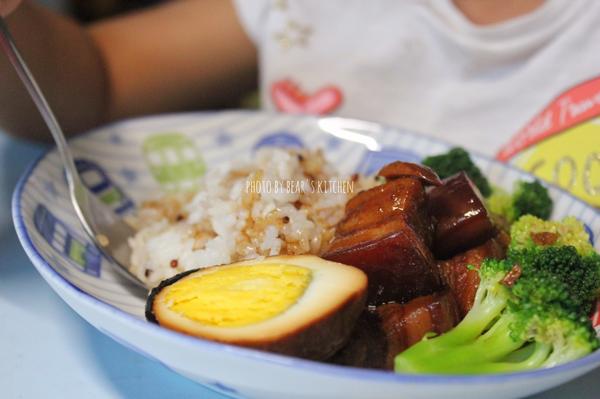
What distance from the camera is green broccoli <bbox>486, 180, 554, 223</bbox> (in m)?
1.48

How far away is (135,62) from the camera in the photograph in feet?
7.80

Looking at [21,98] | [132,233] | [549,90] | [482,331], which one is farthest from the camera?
[549,90]

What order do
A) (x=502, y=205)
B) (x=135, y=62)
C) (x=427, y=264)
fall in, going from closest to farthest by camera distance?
1. (x=427, y=264)
2. (x=502, y=205)
3. (x=135, y=62)

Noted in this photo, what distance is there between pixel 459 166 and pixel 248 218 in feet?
2.00

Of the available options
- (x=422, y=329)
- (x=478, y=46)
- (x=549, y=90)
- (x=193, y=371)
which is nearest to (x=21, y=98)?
(x=193, y=371)

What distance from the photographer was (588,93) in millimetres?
1922

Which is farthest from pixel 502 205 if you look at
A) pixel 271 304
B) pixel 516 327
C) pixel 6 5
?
pixel 6 5

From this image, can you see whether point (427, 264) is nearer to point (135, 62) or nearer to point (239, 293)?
point (239, 293)

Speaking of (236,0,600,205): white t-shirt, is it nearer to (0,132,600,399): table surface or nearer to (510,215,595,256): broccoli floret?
(510,215,595,256): broccoli floret

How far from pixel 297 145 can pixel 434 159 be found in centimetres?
49

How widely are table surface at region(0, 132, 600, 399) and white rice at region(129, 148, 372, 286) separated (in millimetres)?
205

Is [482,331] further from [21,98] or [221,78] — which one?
[221,78]

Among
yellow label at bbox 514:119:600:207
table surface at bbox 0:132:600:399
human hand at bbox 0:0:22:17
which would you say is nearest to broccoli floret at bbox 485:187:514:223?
yellow label at bbox 514:119:600:207

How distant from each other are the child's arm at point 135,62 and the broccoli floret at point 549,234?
4.61 feet
